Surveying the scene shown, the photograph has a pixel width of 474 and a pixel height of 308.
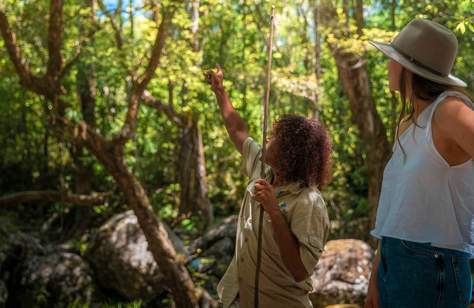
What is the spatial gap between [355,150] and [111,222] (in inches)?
217

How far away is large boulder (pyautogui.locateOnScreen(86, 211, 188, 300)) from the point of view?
8820 millimetres

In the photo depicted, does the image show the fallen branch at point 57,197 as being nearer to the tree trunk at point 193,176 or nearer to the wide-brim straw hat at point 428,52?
the tree trunk at point 193,176

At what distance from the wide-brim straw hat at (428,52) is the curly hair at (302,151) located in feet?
2.03

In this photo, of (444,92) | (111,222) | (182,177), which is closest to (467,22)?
(444,92)

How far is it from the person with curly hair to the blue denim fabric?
19.7 inches

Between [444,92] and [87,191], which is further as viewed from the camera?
[87,191]

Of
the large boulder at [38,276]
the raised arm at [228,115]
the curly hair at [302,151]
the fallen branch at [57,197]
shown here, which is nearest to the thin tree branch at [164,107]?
the fallen branch at [57,197]

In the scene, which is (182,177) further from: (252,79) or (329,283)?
(329,283)

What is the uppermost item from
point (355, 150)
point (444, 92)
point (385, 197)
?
point (444, 92)

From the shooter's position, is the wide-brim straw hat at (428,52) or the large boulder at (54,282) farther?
the large boulder at (54,282)

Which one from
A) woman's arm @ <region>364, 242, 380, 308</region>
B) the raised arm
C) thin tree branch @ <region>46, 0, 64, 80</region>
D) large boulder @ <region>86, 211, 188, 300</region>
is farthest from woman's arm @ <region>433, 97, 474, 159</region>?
large boulder @ <region>86, 211, 188, 300</region>

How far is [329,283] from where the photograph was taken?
25.5 feet

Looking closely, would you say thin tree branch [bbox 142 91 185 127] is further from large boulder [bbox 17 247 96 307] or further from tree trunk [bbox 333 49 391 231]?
tree trunk [bbox 333 49 391 231]

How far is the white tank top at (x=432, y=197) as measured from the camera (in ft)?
6.40
